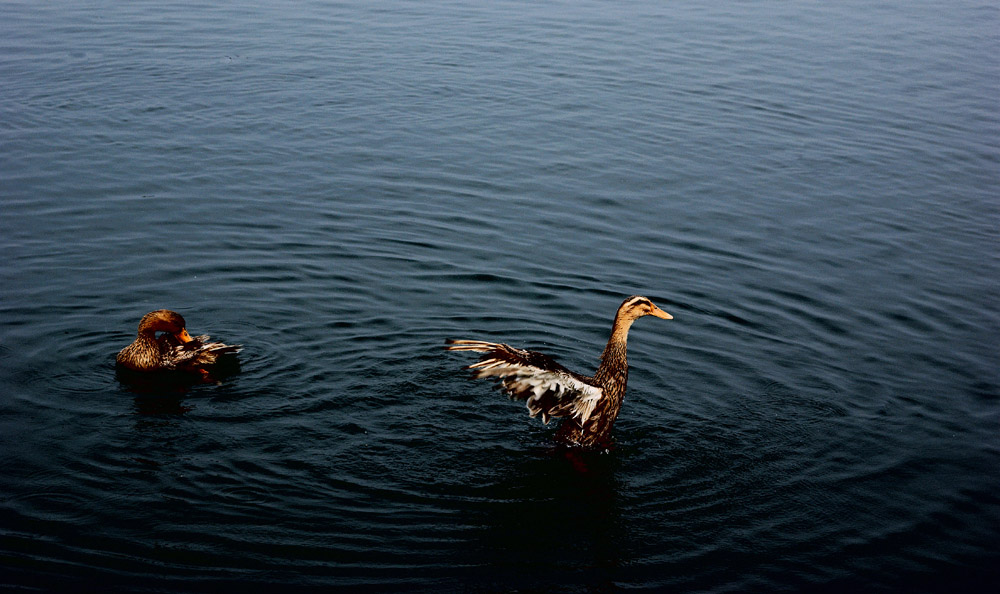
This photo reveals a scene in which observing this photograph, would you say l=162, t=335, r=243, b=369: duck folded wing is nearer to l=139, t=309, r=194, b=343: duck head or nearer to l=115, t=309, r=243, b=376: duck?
l=115, t=309, r=243, b=376: duck

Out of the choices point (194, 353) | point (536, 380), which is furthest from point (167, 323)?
point (536, 380)

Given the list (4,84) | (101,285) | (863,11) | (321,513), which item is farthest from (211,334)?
(863,11)

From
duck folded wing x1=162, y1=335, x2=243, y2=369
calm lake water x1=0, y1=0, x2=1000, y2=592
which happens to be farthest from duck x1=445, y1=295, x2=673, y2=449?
duck folded wing x1=162, y1=335, x2=243, y2=369

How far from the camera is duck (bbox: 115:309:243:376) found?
1063 centimetres

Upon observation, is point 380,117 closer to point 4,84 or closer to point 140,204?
point 140,204

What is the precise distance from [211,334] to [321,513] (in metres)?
4.03

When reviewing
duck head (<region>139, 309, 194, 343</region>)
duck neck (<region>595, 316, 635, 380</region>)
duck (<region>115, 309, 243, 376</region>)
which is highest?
duck neck (<region>595, 316, 635, 380</region>)

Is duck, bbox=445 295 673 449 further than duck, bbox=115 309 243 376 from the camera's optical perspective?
No

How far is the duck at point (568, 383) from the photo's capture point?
8.93 m

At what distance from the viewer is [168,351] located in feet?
35.5

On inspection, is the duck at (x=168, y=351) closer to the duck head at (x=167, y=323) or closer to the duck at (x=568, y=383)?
the duck head at (x=167, y=323)

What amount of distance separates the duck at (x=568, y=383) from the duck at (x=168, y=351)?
293 centimetres

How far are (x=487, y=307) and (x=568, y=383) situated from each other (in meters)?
3.54

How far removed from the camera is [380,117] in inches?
794
